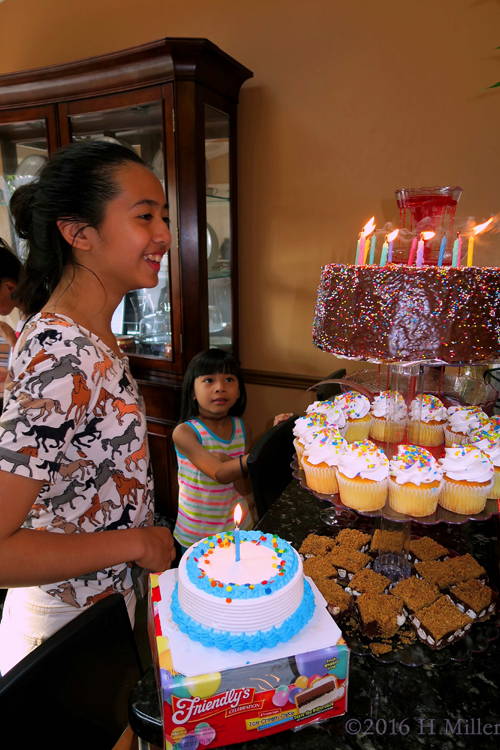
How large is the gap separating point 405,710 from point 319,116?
2708 millimetres

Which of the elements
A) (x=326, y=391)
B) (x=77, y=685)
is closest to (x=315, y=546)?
(x=77, y=685)

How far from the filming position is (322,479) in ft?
3.62

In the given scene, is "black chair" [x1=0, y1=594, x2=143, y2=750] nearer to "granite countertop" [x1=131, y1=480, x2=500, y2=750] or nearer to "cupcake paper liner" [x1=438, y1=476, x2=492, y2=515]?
"granite countertop" [x1=131, y1=480, x2=500, y2=750]

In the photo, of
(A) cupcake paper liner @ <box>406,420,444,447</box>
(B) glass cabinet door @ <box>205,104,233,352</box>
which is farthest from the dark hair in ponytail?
(B) glass cabinet door @ <box>205,104,233,352</box>

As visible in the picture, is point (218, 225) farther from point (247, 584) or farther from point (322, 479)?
point (247, 584)

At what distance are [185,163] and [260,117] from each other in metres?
0.72

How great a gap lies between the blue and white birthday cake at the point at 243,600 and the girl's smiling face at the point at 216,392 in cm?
114

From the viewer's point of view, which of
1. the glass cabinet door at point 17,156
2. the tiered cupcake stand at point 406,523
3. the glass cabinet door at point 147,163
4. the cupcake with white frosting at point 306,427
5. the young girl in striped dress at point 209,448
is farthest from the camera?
the glass cabinet door at point 17,156

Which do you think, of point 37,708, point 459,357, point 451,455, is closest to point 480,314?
point 459,357

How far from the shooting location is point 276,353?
9.89 ft

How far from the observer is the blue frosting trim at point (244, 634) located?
2.16 ft

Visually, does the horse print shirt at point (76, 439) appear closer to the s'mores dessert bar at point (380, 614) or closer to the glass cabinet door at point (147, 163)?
the s'mores dessert bar at point (380, 614)

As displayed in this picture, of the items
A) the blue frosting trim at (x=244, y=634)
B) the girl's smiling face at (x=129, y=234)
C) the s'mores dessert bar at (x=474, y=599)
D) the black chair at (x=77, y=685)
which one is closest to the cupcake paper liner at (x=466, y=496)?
the s'mores dessert bar at (x=474, y=599)

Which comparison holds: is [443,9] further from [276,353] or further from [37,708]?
[37,708]
